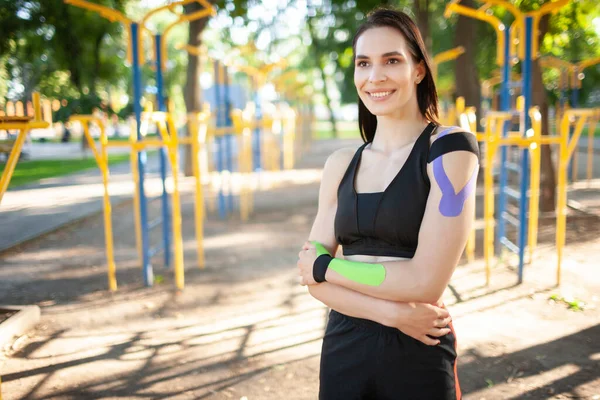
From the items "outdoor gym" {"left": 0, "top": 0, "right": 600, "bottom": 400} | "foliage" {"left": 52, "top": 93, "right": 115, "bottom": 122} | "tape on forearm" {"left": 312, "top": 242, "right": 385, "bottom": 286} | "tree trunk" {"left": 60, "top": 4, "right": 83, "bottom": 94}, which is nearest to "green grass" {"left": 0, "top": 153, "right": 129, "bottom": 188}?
"tree trunk" {"left": 60, "top": 4, "right": 83, "bottom": 94}

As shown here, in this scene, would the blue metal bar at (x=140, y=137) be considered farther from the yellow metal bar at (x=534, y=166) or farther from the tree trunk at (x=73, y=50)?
the tree trunk at (x=73, y=50)

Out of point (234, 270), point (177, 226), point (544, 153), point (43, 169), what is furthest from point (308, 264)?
point (43, 169)

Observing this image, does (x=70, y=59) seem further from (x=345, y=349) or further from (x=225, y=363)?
(x=345, y=349)

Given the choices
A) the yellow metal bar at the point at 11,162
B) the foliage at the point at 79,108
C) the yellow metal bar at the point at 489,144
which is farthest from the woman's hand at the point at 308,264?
the foliage at the point at 79,108

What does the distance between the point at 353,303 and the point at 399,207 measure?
11.5 inches

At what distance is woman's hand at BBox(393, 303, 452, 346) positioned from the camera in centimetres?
156

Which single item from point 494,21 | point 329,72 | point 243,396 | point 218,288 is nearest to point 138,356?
point 243,396

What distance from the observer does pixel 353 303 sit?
1639 millimetres

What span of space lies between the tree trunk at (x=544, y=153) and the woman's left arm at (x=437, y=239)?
24.1ft

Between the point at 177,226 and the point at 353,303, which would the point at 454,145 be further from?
the point at 177,226

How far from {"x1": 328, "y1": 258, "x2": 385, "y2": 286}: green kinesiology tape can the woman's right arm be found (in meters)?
0.05

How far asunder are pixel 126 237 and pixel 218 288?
9.46ft

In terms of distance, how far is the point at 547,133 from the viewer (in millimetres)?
8766

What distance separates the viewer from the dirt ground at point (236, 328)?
348 centimetres
